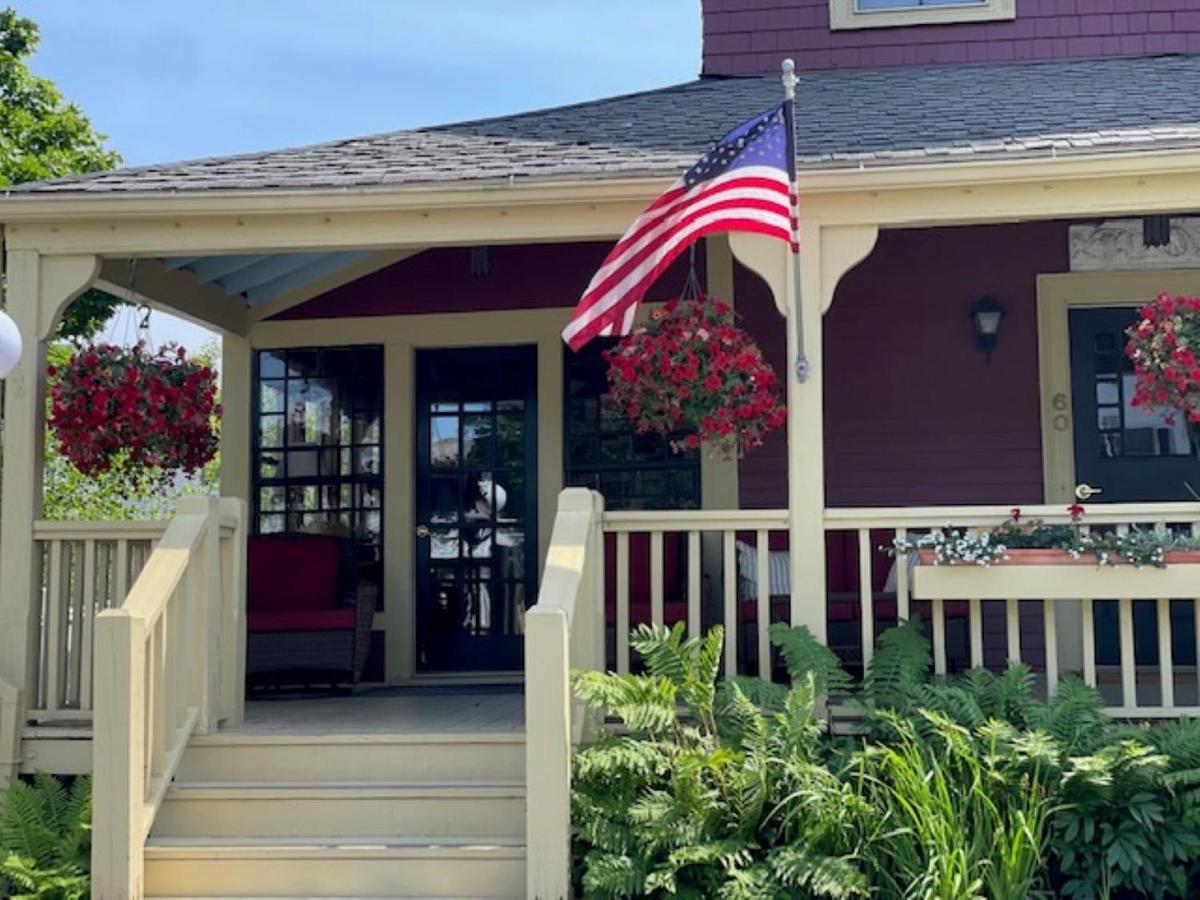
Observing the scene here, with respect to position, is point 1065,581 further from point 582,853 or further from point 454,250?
point 454,250

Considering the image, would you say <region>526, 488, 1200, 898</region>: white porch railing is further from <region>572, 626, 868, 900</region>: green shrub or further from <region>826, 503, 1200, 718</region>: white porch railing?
<region>572, 626, 868, 900</region>: green shrub

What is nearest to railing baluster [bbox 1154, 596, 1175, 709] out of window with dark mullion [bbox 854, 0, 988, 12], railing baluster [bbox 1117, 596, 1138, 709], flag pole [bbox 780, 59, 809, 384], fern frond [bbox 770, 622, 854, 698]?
railing baluster [bbox 1117, 596, 1138, 709]

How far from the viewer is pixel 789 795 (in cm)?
446

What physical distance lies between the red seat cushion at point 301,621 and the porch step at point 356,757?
1650 millimetres

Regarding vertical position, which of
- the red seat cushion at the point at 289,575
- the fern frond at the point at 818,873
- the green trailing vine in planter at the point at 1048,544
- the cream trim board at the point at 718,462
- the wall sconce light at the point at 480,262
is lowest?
the fern frond at the point at 818,873

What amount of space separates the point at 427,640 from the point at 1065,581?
156 inches

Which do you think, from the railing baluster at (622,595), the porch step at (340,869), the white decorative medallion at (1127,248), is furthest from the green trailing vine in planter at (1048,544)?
the white decorative medallion at (1127,248)

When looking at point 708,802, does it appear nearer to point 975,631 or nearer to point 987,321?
point 975,631

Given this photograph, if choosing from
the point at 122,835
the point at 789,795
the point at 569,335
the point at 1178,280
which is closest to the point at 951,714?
the point at 789,795

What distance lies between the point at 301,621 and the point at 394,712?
93 cm

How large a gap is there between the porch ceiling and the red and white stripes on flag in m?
2.63

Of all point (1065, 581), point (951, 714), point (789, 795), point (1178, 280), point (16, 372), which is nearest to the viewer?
point (789, 795)

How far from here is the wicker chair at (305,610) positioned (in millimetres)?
6980

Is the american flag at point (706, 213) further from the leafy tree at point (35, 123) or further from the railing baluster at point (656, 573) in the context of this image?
the leafy tree at point (35, 123)
